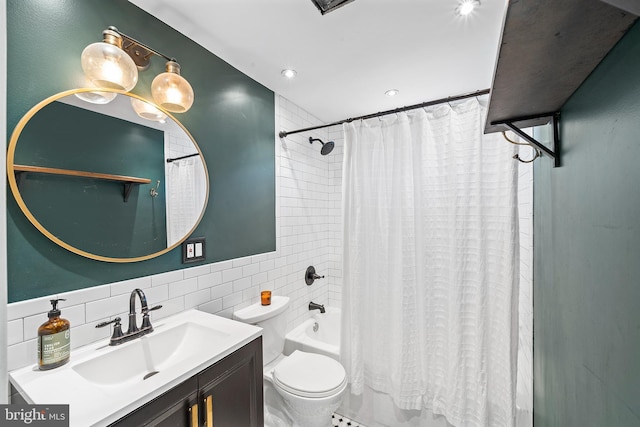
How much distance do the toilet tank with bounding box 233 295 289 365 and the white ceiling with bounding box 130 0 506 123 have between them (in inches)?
61.8

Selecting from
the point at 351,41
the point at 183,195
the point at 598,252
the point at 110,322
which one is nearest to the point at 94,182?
the point at 183,195

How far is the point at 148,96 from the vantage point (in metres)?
1.28

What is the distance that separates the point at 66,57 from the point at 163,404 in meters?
1.39

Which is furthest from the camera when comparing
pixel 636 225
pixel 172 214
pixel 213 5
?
pixel 172 214

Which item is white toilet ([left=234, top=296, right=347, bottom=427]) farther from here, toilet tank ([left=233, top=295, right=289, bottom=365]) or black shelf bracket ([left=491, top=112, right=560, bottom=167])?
black shelf bracket ([left=491, top=112, right=560, bottom=167])

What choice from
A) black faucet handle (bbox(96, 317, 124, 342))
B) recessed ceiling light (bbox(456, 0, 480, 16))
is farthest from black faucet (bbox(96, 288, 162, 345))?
recessed ceiling light (bbox(456, 0, 480, 16))

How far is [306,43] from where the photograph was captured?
149cm

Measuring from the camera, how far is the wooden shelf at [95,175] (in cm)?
93

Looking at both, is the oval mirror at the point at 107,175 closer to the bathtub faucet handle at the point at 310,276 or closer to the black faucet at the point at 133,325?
the black faucet at the point at 133,325

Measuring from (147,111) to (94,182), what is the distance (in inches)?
16.9

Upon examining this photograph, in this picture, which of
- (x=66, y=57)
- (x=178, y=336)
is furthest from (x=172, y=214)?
(x=66, y=57)

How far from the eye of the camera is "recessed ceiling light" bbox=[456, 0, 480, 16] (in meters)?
1.20

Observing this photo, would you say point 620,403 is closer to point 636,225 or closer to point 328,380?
point 636,225

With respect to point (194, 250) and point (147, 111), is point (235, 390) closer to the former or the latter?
point (194, 250)
